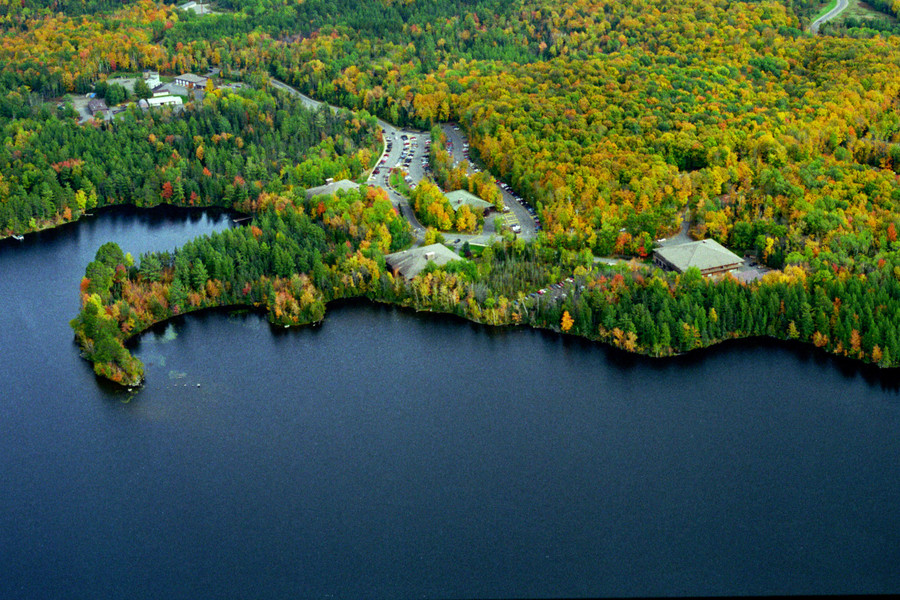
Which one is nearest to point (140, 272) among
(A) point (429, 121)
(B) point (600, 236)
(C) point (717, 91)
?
(B) point (600, 236)

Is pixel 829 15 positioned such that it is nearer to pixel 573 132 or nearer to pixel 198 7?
pixel 573 132

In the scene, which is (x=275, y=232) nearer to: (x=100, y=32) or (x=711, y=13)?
(x=711, y=13)

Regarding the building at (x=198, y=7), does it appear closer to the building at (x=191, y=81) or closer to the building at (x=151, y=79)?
the building at (x=151, y=79)

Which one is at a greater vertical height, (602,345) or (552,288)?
(552,288)

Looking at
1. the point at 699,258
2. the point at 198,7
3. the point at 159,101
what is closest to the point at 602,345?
the point at 699,258

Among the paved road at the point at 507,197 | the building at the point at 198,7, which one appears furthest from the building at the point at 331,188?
the building at the point at 198,7
